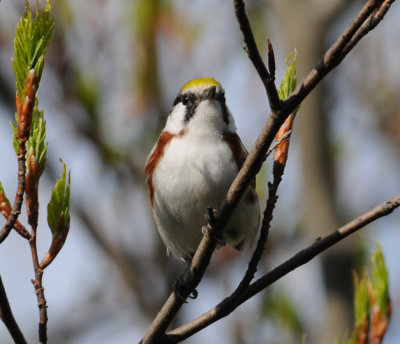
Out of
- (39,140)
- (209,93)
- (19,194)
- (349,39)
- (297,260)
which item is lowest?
(297,260)

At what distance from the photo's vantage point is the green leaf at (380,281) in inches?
96.4

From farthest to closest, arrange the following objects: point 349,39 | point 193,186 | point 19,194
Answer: point 193,186 → point 19,194 → point 349,39

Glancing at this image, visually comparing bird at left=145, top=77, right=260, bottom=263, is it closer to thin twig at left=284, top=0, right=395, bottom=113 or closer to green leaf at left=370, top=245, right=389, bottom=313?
green leaf at left=370, top=245, right=389, bottom=313

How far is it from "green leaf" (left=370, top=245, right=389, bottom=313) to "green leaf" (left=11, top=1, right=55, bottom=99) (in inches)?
53.8

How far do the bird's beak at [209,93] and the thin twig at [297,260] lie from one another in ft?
5.01

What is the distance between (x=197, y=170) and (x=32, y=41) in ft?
5.39

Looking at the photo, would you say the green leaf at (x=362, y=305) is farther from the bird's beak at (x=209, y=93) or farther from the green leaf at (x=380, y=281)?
the bird's beak at (x=209, y=93)

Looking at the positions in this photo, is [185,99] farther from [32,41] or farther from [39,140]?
[32,41]

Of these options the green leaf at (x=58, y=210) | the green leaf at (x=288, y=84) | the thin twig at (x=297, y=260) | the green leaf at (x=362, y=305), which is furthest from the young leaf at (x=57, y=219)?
the green leaf at (x=362, y=305)

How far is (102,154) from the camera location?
208 inches

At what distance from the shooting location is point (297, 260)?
2.43 m

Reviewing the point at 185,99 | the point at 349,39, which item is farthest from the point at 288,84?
the point at 185,99

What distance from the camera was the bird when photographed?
11.4ft

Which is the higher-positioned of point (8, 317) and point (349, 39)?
point (349, 39)
